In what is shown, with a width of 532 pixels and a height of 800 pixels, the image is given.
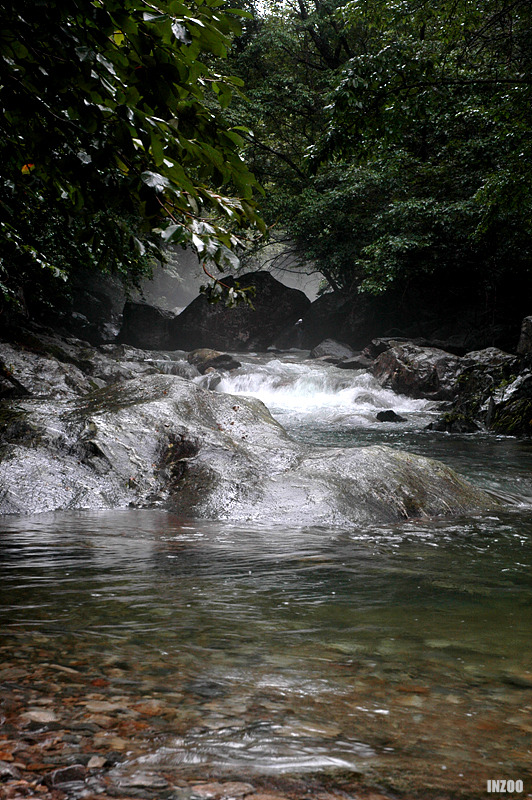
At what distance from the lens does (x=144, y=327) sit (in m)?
31.1

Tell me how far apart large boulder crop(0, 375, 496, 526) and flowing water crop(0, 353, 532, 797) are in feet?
1.61

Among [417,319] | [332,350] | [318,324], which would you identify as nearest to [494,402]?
[332,350]

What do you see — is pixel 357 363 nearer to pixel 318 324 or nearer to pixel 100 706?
pixel 318 324

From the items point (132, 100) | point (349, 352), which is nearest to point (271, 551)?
point (132, 100)

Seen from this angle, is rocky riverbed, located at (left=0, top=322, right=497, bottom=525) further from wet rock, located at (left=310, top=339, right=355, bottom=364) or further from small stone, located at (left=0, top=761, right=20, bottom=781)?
wet rock, located at (left=310, top=339, right=355, bottom=364)

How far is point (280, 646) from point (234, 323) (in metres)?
29.4

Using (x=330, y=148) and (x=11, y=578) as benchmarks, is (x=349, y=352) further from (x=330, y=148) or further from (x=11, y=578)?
(x=11, y=578)

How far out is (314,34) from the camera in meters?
24.7

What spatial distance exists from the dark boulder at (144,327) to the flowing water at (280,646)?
26719mm

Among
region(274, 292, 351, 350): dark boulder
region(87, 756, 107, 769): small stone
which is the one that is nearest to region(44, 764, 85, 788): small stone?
region(87, 756, 107, 769): small stone

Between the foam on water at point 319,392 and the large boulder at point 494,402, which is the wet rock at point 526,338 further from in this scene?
the foam on water at point 319,392

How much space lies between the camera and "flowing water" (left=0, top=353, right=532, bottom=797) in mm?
1470

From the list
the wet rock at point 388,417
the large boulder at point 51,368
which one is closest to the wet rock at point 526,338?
the wet rock at point 388,417

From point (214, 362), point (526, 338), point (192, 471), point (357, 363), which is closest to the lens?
point (192, 471)
